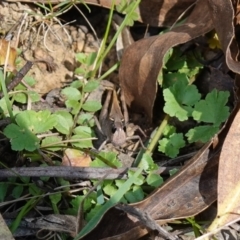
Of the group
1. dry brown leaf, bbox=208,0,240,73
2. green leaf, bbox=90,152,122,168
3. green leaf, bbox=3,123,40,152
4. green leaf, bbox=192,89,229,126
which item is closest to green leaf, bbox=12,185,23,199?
green leaf, bbox=3,123,40,152

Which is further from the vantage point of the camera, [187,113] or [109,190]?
[187,113]

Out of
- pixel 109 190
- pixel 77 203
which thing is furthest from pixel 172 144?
pixel 77 203

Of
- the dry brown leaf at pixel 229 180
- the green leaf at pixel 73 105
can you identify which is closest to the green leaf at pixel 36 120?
the green leaf at pixel 73 105

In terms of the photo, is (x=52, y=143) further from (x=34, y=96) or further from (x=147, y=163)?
(x=147, y=163)

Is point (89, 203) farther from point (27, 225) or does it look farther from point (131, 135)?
point (131, 135)

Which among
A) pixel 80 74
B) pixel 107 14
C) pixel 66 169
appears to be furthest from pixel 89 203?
pixel 107 14

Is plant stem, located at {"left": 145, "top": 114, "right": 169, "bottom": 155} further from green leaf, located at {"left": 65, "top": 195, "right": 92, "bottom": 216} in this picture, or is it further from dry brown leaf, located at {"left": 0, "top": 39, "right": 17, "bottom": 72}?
dry brown leaf, located at {"left": 0, "top": 39, "right": 17, "bottom": 72}
